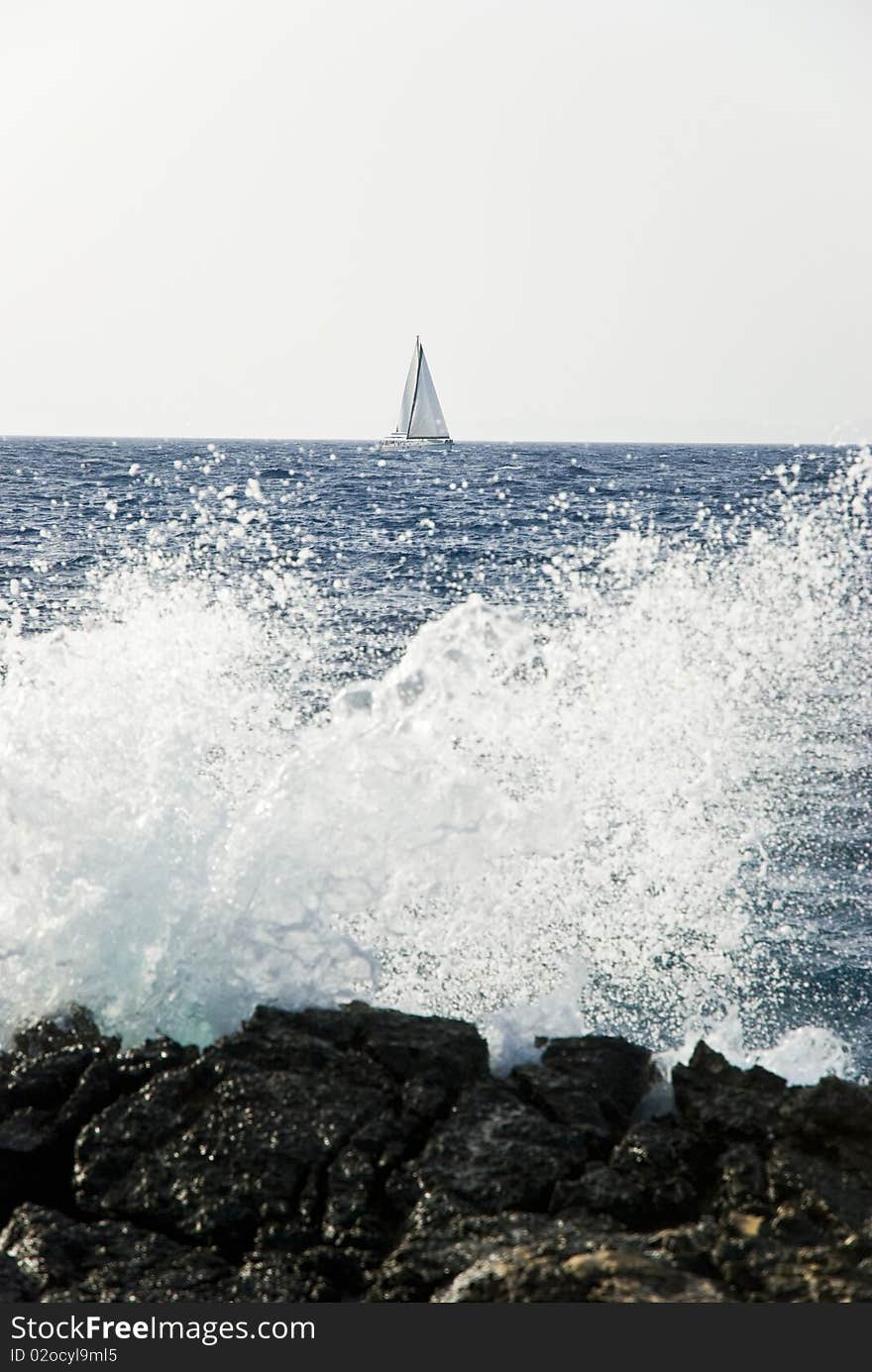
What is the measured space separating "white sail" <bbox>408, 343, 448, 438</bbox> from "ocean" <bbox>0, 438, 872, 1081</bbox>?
227 feet

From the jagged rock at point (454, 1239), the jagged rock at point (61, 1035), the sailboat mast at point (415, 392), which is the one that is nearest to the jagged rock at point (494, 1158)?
the jagged rock at point (454, 1239)

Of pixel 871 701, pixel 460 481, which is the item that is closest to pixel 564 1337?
pixel 871 701

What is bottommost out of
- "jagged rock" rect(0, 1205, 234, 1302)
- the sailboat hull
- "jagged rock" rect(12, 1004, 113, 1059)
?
"jagged rock" rect(0, 1205, 234, 1302)

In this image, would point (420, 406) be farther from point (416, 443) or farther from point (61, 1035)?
point (61, 1035)

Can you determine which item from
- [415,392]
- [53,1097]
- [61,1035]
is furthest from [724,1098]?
[415,392]

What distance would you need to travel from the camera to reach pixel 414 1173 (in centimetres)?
482

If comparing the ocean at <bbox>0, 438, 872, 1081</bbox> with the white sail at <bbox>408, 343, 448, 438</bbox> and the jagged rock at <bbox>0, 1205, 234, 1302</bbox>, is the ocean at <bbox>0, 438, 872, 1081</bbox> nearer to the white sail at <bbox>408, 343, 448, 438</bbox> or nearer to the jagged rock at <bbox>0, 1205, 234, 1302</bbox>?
the jagged rock at <bbox>0, 1205, 234, 1302</bbox>

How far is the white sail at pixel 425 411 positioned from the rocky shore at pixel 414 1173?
272 feet

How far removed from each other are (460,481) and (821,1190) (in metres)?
50.5

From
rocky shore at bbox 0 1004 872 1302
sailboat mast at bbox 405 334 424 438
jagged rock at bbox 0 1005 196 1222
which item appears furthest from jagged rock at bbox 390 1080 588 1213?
sailboat mast at bbox 405 334 424 438

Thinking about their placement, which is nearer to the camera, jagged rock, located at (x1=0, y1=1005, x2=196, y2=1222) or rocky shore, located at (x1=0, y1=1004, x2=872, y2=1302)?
rocky shore, located at (x1=0, y1=1004, x2=872, y2=1302)

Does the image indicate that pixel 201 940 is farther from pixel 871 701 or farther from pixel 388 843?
pixel 871 701

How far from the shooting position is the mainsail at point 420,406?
85438 millimetres

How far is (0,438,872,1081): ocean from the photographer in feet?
22.6
